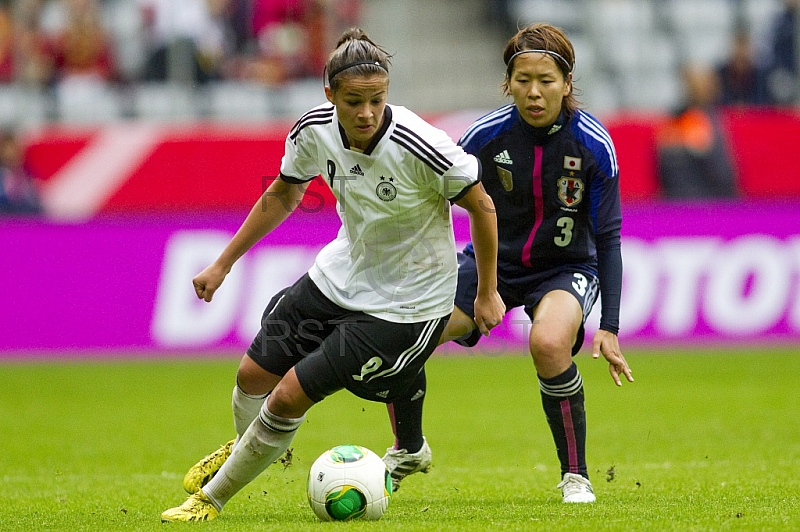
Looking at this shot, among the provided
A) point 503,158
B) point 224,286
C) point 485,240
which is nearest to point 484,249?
point 485,240

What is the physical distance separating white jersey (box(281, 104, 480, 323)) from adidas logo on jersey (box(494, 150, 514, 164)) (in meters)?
0.72

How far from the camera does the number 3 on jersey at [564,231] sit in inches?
228

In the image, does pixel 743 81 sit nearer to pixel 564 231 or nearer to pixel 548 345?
pixel 564 231

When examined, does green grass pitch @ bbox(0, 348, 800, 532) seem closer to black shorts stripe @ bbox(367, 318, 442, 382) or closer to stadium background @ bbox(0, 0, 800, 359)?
stadium background @ bbox(0, 0, 800, 359)

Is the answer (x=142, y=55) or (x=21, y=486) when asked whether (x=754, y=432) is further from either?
(x=142, y=55)

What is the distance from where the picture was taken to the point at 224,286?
482 inches

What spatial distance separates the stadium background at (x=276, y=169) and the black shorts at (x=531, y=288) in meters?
4.87

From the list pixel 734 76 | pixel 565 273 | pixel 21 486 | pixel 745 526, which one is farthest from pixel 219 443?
pixel 734 76

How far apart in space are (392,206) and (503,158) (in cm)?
98

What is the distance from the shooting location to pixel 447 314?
17.2 feet

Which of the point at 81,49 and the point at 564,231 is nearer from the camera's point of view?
the point at 564,231

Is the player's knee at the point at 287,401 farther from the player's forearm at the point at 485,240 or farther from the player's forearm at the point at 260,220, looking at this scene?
the player's forearm at the point at 485,240

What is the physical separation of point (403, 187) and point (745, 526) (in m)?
1.96

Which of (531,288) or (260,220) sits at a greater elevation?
(260,220)
